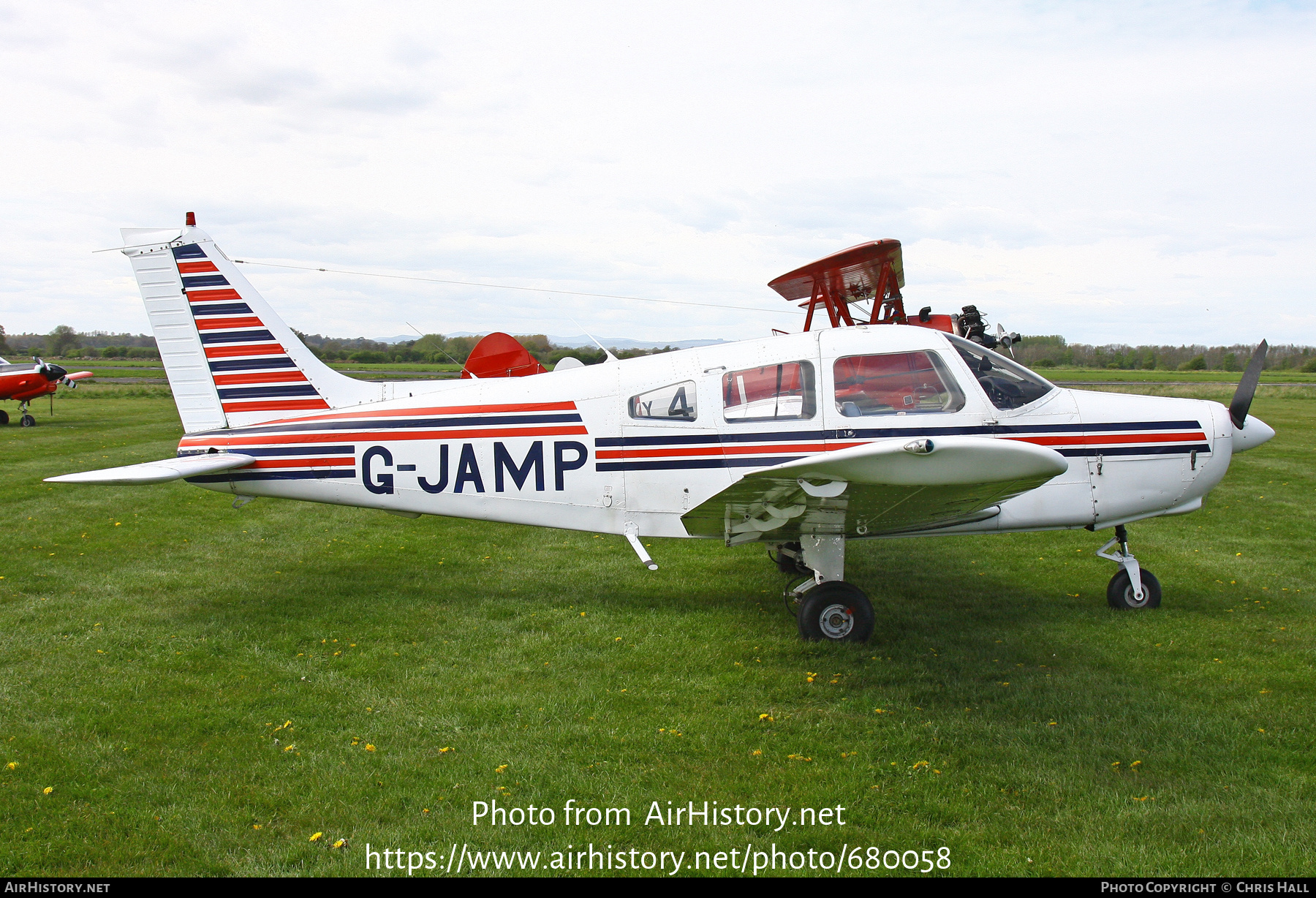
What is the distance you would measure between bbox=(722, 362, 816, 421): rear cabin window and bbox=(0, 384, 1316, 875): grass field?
1.67m

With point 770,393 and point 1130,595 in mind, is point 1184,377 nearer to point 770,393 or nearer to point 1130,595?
point 1130,595

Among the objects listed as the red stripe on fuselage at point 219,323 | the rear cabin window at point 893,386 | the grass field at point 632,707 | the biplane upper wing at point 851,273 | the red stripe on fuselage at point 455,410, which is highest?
the biplane upper wing at point 851,273

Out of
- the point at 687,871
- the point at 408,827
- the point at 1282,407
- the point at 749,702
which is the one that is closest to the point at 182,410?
the point at 408,827

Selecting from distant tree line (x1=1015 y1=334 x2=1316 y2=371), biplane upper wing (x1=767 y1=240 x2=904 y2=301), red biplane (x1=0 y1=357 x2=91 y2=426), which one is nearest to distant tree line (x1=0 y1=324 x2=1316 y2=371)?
distant tree line (x1=1015 y1=334 x2=1316 y2=371)

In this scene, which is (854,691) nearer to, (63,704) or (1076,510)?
(1076,510)

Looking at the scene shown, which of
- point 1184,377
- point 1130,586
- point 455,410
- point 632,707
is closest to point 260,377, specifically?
point 455,410

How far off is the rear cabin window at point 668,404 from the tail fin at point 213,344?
2400 millimetres

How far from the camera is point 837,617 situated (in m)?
5.81

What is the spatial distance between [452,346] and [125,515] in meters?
→ 14.8

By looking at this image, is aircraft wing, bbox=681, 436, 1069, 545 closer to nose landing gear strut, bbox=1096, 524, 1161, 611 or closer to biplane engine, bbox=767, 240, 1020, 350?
nose landing gear strut, bbox=1096, 524, 1161, 611

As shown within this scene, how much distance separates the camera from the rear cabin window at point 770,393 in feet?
19.3

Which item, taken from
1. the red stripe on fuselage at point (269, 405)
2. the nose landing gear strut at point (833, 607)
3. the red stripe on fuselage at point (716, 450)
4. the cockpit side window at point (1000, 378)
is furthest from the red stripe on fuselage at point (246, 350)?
the cockpit side window at point (1000, 378)

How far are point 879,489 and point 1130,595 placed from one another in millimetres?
3328

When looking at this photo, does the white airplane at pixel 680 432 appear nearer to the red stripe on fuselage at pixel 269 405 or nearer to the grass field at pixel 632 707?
the red stripe on fuselage at pixel 269 405
